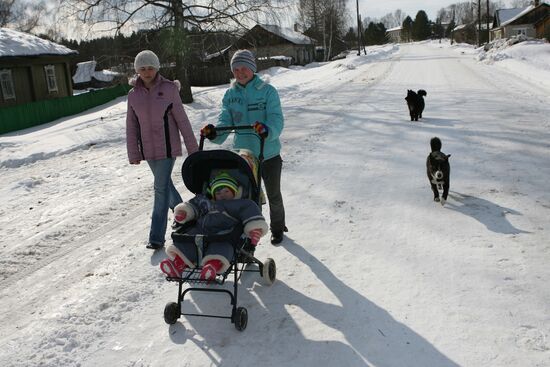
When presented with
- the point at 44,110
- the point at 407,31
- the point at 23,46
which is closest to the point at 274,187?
the point at 44,110

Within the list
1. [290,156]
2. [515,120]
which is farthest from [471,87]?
[290,156]

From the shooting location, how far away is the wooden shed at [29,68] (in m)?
24.8

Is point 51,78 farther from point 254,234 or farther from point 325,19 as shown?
point 325,19

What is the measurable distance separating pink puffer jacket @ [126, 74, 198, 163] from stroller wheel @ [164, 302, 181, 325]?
6.15 feet

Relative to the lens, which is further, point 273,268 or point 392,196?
point 392,196

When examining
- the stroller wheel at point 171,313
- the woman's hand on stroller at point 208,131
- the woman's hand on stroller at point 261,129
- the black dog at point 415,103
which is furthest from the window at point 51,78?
the stroller wheel at point 171,313

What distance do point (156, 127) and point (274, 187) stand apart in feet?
4.63

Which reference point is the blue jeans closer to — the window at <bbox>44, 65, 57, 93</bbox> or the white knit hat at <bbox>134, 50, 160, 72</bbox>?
the white knit hat at <bbox>134, 50, 160, 72</bbox>

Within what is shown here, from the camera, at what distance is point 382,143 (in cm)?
941

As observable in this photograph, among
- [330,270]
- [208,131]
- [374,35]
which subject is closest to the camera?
[208,131]

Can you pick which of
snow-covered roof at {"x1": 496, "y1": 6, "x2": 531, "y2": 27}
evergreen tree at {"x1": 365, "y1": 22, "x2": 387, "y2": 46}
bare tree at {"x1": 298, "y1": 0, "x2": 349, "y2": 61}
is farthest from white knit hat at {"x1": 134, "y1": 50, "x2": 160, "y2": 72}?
evergreen tree at {"x1": 365, "y1": 22, "x2": 387, "y2": 46}

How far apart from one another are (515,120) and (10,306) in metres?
10.4

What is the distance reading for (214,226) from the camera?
12.9 feet

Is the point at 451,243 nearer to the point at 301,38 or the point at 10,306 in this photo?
the point at 10,306
